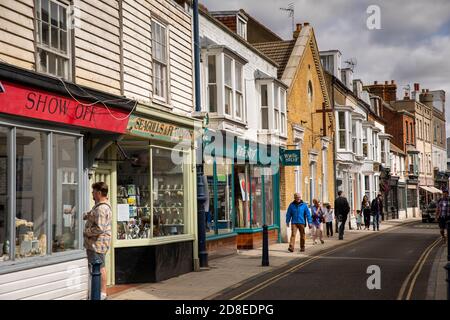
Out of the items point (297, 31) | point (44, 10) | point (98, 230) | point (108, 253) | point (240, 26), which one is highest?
point (297, 31)

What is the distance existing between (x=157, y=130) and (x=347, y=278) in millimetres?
5081

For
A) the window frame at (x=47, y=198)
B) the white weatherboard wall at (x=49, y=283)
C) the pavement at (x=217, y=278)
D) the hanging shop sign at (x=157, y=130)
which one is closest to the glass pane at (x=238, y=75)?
the pavement at (x=217, y=278)

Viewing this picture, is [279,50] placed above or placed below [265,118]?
above

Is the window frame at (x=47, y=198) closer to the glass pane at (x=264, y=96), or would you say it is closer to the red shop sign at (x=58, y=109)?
the red shop sign at (x=58, y=109)

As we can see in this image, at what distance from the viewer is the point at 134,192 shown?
45.0 feet

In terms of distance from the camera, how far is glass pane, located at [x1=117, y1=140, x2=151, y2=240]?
43.6 feet

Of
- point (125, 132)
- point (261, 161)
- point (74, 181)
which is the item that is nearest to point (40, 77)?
point (74, 181)

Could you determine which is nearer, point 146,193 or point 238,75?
point 146,193

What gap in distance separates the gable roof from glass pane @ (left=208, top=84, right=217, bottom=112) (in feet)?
30.2

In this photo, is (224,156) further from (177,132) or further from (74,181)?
(74,181)

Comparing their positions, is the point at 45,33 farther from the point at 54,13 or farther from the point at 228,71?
the point at 228,71

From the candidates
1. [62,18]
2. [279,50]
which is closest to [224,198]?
[62,18]

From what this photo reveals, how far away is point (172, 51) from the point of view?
1581 cm

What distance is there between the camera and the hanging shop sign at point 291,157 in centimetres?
2388
